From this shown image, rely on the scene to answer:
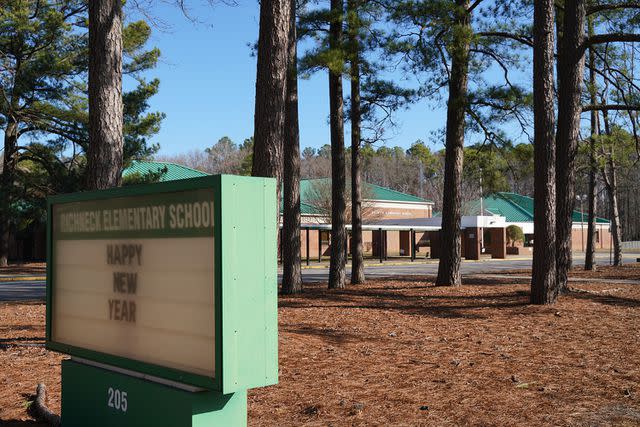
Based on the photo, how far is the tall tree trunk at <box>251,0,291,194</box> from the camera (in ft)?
33.5

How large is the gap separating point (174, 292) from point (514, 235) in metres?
59.0

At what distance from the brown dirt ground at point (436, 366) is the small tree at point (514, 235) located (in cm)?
4784

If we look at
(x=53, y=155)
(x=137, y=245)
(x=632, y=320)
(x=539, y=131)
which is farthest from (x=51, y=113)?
(x=137, y=245)

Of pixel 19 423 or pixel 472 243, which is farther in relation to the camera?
pixel 472 243

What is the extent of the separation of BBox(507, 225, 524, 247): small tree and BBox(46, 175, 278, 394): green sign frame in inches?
2321

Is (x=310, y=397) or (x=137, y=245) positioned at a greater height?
(x=137, y=245)

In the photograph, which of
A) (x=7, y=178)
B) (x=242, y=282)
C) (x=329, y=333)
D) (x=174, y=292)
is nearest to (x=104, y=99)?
(x=329, y=333)

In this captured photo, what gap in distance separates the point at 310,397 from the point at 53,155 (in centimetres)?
2806

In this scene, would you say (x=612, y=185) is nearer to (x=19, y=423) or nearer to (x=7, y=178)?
(x=7, y=178)

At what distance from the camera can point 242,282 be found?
3955mm

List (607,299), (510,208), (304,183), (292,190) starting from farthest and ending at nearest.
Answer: (510,208) → (304,183) → (292,190) → (607,299)

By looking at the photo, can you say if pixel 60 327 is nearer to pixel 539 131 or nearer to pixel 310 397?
pixel 310 397

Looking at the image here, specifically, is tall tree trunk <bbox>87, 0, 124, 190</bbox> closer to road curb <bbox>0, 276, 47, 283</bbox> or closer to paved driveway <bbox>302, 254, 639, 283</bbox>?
paved driveway <bbox>302, 254, 639, 283</bbox>

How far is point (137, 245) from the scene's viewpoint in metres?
4.69
